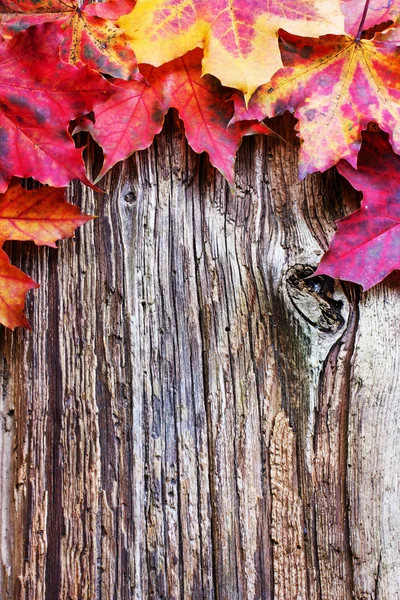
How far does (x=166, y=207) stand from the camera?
1.26 metres

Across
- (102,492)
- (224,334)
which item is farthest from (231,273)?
(102,492)

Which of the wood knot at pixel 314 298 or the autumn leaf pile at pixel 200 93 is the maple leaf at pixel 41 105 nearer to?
the autumn leaf pile at pixel 200 93

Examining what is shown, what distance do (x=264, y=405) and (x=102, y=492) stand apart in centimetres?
42

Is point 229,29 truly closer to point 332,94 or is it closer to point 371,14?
point 332,94

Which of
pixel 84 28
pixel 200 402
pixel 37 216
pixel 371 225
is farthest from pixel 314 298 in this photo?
pixel 84 28

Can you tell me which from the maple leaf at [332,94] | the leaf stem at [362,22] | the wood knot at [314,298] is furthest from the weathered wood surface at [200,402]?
the leaf stem at [362,22]

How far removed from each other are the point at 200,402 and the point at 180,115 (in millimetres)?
660

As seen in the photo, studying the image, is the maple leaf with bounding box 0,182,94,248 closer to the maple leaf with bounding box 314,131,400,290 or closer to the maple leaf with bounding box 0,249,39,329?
the maple leaf with bounding box 0,249,39,329

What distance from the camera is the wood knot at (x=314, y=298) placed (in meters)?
1.18

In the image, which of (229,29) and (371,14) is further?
(371,14)

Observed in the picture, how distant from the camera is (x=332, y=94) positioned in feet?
3.78

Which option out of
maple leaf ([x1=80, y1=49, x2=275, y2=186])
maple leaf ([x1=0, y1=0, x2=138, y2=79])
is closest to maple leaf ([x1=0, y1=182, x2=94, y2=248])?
maple leaf ([x1=80, y1=49, x2=275, y2=186])

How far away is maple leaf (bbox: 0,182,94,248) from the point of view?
1.18m

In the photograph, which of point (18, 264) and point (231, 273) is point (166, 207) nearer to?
point (231, 273)
